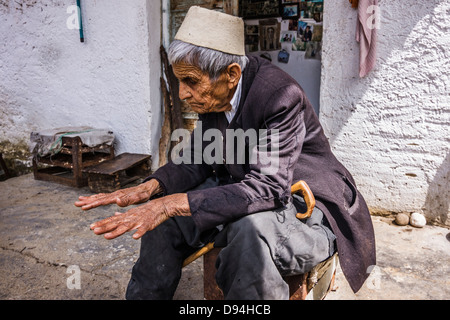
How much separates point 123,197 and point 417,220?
2.34 m

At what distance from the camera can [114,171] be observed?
3.54m

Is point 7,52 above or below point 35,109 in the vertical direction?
above

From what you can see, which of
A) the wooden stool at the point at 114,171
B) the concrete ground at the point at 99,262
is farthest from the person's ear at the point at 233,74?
the wooden stool at the point at 114,171

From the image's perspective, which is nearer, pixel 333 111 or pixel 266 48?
pixel 333 111

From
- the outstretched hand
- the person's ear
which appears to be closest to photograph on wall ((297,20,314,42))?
the person's ear

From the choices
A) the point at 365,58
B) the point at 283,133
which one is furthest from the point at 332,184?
the point at 365,58

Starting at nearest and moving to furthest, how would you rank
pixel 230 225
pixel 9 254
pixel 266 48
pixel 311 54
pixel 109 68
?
pixel 230 225 → pixel 9 254 → pixel 109 68 → pixel 311 54 → pixel 266 48

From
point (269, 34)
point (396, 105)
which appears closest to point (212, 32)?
point (396, 105)

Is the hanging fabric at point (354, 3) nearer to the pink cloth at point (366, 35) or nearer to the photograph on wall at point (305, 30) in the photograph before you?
the pink cloth at point (366, 35)

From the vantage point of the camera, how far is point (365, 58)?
9.06 feet

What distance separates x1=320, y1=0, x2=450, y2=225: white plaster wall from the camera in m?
2.61

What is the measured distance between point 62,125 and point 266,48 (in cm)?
292

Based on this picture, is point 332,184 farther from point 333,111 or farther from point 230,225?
point 333,111

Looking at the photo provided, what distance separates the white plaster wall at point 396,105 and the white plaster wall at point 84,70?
1.87m
